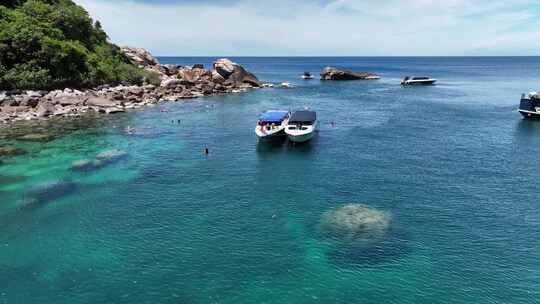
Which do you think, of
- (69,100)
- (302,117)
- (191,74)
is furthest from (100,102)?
(302,117)

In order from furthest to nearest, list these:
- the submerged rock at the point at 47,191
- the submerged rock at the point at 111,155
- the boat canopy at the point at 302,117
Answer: the boat canopy at the point at 302,117 → the submerged rock at the point at 111,155 → the submerged rock at the point at 47,191

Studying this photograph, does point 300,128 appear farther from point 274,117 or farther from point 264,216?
point 264,216

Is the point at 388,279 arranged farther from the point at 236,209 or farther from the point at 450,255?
the point at 236,209

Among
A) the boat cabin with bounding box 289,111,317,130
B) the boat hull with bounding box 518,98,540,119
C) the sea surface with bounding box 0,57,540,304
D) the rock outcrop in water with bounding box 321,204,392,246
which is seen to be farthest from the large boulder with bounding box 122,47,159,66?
the boat hull with bounding box 518,98,540,119

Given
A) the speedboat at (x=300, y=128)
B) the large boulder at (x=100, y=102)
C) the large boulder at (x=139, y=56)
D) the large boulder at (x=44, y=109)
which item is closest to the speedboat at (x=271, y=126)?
the speedboat at (x=300, y=128)

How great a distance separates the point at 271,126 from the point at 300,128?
5.36m

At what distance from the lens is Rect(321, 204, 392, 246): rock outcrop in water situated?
111 feet

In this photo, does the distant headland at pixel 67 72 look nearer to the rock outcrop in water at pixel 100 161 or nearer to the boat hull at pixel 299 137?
the rock outcrop in water at pixel 100 161

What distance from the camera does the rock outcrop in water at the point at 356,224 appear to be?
3384 centimetres

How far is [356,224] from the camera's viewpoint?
36.1 meters

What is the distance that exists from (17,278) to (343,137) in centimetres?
5616

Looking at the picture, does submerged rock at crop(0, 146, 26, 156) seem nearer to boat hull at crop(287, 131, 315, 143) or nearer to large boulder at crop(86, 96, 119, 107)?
large boulder at crop(86, 96, 119, 107)

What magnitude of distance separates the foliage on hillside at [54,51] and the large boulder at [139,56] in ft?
31.3

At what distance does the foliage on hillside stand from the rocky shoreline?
3.42m
